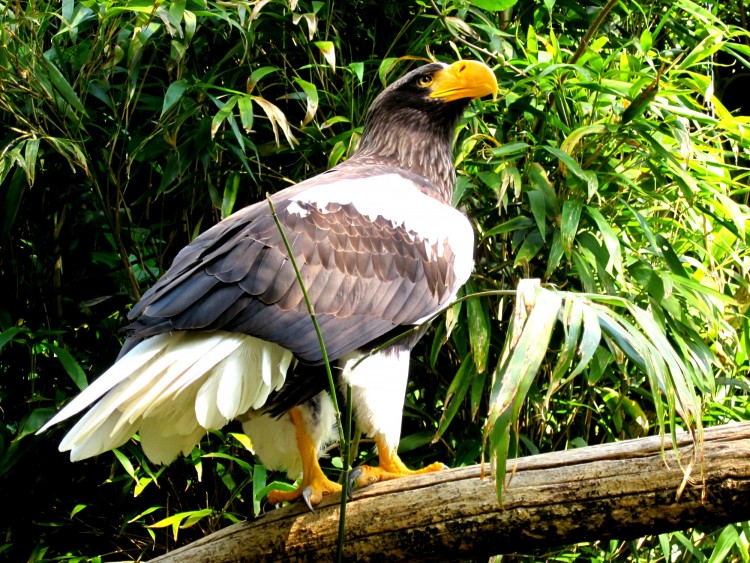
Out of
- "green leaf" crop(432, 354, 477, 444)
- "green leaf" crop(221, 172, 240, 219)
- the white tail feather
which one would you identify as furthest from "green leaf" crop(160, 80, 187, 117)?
"green leaf" crop(432, 354, 477, 444)

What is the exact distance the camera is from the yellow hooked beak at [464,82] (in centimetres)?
347

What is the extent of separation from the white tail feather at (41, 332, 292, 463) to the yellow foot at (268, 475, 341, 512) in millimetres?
348

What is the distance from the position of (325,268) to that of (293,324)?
0.28 meters

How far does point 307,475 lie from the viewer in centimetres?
302

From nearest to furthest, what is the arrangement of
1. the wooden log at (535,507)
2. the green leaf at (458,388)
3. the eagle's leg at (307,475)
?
the wooden log at (535,507), the eagle's leg at (307,475), the green leaf at (458,388)

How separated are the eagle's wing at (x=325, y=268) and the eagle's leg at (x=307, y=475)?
0.42 m

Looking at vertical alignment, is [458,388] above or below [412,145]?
below

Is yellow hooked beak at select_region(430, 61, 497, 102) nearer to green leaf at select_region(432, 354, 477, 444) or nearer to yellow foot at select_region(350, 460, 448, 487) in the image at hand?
green leaf at select_region(432, 354, 477, 444)

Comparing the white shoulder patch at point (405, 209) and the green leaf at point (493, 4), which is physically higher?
the green leaf at point (493, 4)

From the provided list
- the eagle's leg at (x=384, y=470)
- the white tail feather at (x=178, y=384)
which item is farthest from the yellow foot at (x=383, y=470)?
the white tail feather at (x=178, y=384)

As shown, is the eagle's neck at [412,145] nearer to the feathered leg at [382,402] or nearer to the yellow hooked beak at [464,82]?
the yellow hooked beak at [464,82]

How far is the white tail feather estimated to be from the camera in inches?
101

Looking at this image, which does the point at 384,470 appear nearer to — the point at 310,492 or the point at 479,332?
the point at 310,492

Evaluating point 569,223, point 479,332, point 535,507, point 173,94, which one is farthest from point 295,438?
point 173,94
